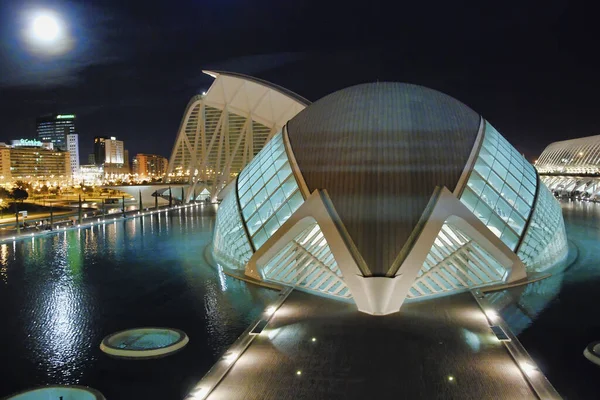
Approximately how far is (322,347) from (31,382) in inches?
253

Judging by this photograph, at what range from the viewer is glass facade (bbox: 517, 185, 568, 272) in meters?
20.0

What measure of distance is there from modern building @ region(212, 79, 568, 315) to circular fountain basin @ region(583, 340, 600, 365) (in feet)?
16.4

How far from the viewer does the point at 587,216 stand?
43.8 metres

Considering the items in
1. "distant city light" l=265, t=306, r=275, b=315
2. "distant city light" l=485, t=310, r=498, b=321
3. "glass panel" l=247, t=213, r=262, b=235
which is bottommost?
"distant city light" l=265, t=306, r=275, b=315

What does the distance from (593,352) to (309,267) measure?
9328 millimetres

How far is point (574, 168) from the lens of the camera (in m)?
101

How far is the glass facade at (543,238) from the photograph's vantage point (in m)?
20.0

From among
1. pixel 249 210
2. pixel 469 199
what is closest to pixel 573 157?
pixel 469 199

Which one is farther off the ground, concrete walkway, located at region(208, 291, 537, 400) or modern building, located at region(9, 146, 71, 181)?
modern building, located at region(9, 146, 71, 181)

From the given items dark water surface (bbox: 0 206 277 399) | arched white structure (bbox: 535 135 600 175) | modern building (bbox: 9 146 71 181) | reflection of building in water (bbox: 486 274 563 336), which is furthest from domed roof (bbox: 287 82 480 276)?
modern building (bbox: 9 146 71 181)

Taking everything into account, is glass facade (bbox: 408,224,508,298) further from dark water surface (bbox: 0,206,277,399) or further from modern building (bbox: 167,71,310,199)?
modern building (bbox: 167,71,310,199)

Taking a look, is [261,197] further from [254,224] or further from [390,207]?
[390,207]

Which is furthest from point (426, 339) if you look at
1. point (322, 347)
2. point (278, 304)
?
point (278, 304)

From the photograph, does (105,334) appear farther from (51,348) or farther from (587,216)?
(587,216)
